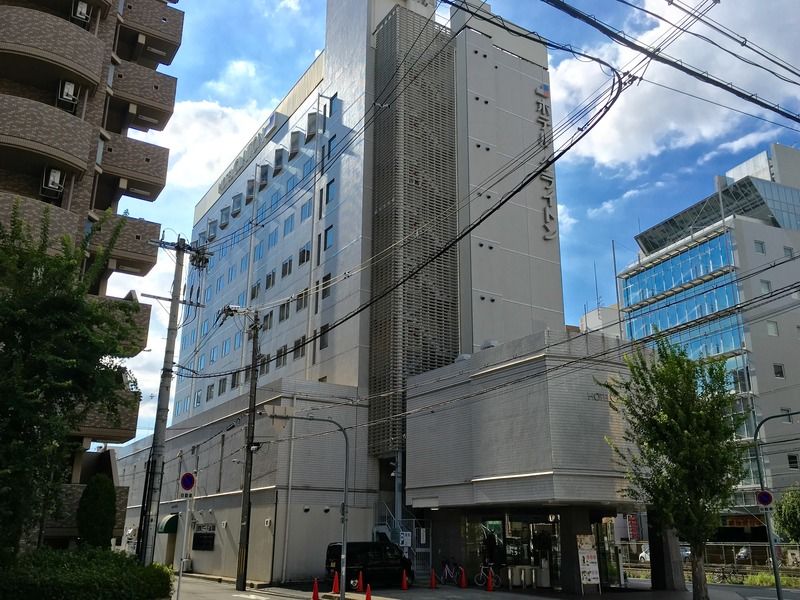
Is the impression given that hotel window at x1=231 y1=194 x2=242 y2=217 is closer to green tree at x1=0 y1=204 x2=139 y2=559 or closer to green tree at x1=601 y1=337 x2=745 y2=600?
green tree at x1=601 y1=337 x2=745 y2=600

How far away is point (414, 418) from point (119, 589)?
2047 cm

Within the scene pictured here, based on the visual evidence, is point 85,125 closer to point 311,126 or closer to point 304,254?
point 304,254

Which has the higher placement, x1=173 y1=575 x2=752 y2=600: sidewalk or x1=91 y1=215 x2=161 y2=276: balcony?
x1=91 y1=215 x2=161 y2=276: balcony

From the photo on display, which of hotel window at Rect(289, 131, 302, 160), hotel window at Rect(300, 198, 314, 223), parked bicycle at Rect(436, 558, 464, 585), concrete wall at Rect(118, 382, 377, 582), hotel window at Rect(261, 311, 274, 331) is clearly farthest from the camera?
hotel window at Rect(289, 131, 302, 160)

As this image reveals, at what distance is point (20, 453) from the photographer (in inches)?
507

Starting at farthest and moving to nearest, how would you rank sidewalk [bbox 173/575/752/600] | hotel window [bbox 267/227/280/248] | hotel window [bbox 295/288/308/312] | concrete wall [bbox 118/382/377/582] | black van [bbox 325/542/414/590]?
hotel window [bbox 267/227/280/248] < hotel window [bbox 295/288/308/312] < concrete wall [bbox 118/382/377/582] < black van [bbox 325/542/414/590] < sidewalk [bbox 173/575/752/600]

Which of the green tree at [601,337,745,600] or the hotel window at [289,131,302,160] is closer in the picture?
the green tree at [601,337,745,600]

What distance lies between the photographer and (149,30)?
28078mm

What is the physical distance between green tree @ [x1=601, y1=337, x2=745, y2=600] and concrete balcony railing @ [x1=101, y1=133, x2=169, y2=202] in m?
18.9

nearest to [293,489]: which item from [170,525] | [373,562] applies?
[373,562]

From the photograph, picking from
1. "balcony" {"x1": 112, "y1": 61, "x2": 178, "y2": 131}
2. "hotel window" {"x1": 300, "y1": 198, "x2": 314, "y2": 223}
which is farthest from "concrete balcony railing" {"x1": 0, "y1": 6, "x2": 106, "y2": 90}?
"hotel window" {"x1": 300, "y1": 198, "x2": 314, "y2": 223}

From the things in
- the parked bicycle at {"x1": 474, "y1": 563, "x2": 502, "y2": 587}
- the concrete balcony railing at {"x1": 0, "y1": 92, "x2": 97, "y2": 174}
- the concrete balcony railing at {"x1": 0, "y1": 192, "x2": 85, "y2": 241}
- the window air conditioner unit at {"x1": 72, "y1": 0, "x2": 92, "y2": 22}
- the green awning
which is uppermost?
the window air conditioner unit at {"x1": 72, "y1": 0, "x2": 92, "y2": 22}

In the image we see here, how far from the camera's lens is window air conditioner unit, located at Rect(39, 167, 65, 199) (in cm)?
2244

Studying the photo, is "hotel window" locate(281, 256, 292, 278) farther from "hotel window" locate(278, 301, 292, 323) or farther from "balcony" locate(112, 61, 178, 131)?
"balcony" locate(112, 61, 178, 131)
